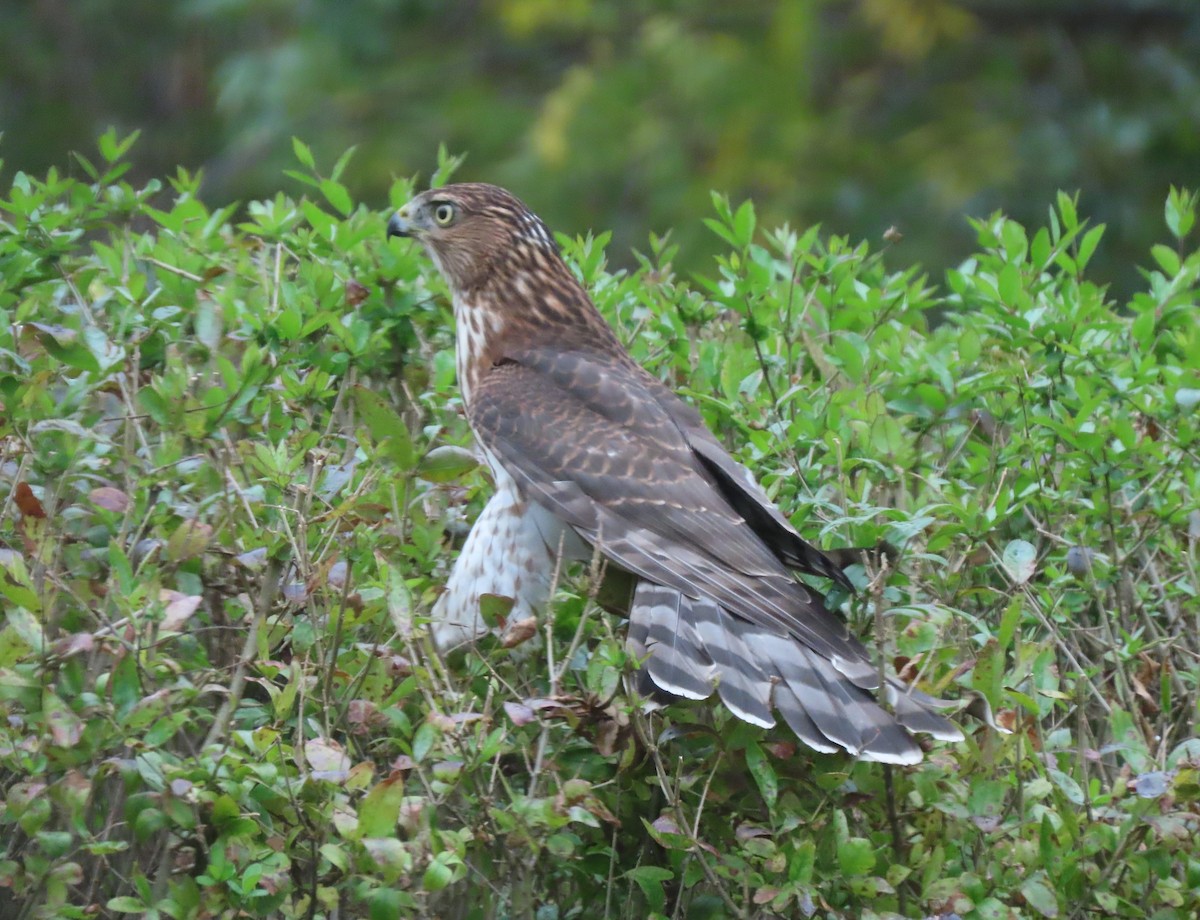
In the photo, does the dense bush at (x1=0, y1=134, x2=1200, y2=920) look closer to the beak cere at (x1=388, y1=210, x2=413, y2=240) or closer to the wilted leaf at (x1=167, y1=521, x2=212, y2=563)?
the wilted leaf at (x1=167, y1=521, x2=212, y2=563)

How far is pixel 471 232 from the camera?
16.2 ft

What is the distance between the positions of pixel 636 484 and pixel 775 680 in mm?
914

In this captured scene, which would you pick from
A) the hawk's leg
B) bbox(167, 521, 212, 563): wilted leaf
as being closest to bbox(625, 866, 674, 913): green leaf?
the hawk's leg

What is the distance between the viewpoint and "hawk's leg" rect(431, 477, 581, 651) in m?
3.71

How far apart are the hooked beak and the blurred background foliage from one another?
5.77 metres

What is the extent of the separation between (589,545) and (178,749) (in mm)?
1129

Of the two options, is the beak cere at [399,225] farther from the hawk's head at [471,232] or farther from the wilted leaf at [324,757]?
the wilted leaf at [324,757]

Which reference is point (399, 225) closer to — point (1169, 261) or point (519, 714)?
point (1169, 261)

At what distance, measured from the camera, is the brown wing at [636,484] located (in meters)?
3.55

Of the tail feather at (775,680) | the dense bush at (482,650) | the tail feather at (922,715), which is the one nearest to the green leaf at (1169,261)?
the dense bush at (482,650)

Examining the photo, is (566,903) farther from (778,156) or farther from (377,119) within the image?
(377,119)

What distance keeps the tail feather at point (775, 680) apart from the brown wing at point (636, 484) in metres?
0.04

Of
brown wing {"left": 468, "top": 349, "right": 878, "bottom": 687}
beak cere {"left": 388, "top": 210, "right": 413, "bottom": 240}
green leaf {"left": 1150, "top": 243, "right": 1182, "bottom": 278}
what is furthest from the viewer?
beak cere {"left": 388, "top": 210, "right": 413, "bottom": 240}

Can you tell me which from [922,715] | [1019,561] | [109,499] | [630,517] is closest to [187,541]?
[109,499]
